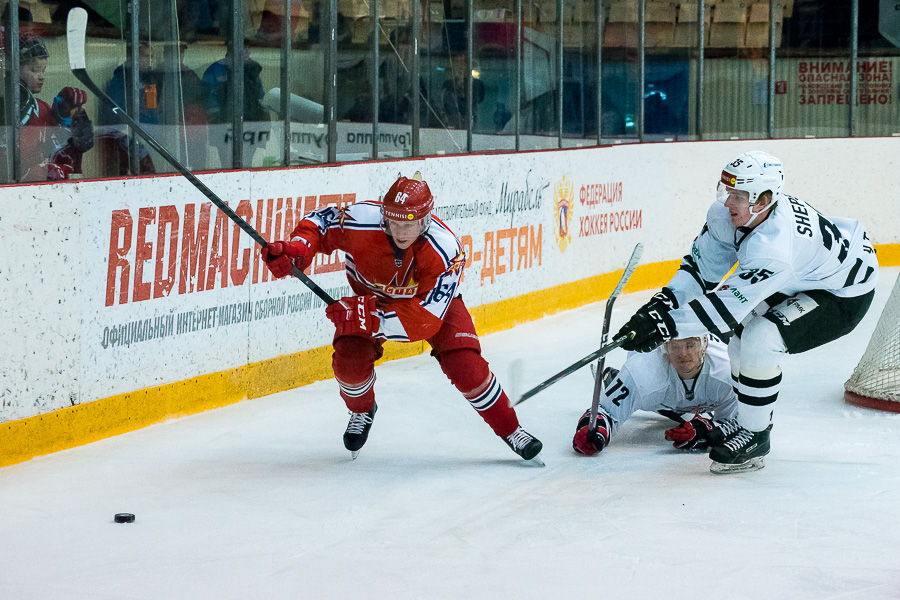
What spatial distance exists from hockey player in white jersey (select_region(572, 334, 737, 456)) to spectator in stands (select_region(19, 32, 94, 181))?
2.13 metres

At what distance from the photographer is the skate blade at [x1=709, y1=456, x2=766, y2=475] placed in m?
3.80

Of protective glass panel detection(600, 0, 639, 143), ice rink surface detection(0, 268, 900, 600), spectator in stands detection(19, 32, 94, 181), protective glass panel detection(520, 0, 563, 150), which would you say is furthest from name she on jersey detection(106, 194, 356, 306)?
protective glass panel detection(600, 0, 639, 143)

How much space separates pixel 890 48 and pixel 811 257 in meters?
7.47

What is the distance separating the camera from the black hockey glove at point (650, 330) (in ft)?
11.9

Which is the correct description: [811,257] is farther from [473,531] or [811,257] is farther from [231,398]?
[231,398]

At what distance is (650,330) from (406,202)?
866 mm

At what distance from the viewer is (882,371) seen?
476cm

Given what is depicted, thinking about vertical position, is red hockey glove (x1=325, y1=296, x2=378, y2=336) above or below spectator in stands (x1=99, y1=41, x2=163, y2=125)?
below

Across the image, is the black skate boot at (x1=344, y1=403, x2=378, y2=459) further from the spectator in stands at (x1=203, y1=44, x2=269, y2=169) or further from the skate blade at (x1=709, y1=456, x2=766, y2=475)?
the spectator in stands at (x1=203, y1=44, x2=269, y2=169)

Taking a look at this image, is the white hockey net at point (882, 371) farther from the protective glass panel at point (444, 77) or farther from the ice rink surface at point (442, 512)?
the protective glass panel at point (444, 77)

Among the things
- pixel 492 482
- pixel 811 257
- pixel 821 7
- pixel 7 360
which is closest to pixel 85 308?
pixel 7 360

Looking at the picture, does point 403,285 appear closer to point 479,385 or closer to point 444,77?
point 479,385

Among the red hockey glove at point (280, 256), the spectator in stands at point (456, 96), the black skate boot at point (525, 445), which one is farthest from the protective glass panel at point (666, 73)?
the red hockey glove at point (280, 256)

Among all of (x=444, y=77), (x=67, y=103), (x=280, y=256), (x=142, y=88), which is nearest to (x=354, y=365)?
(x=280, y=256)
